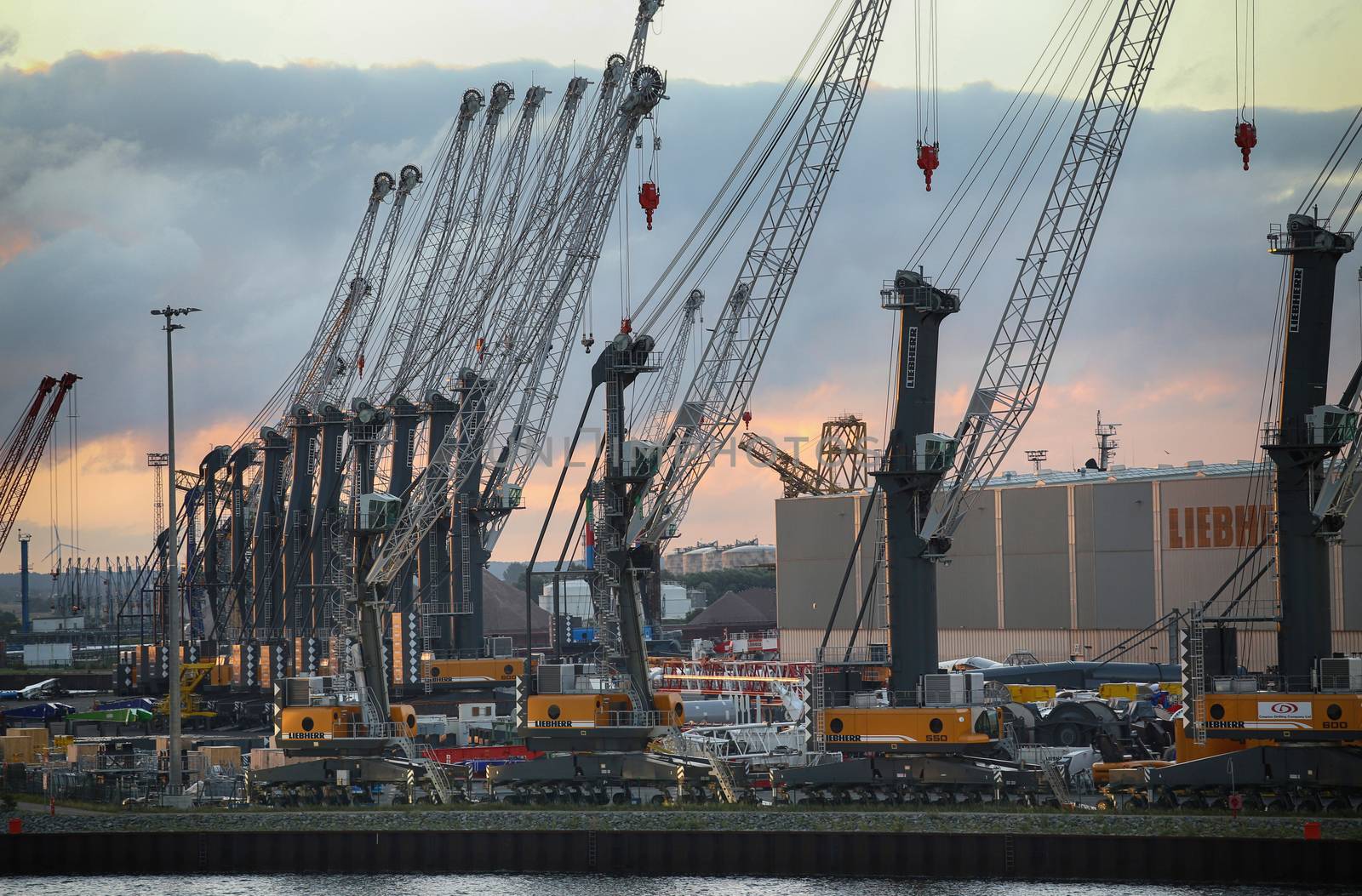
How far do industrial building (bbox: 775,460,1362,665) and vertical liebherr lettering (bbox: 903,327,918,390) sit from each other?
3101 cm

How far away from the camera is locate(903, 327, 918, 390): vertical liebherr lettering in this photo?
63188mm

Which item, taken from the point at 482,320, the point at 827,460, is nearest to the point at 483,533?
the point at 482,320

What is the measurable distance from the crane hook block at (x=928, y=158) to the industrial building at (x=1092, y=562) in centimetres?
3350

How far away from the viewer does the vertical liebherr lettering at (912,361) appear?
63188 millimetres

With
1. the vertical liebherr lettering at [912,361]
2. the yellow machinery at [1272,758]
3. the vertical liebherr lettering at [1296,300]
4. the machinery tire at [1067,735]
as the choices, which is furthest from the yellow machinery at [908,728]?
the vertical liebherr lettering at [1296,300]

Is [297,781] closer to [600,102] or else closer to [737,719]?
[737,719]

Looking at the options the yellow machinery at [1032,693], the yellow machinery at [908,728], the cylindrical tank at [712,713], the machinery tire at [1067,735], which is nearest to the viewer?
the yellow machinery at [908,728]

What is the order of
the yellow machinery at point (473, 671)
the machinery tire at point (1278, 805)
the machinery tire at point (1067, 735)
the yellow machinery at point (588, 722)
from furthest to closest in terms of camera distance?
the yellow machinery at point (473, 671), the machinery tire at point (1067, 735), the yellow machinery at point (588, 722), the machinery tire at point (1278, 805)

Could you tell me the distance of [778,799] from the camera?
57031 mm

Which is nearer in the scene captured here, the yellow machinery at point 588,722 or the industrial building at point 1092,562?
the yellow machinery at point 588,722

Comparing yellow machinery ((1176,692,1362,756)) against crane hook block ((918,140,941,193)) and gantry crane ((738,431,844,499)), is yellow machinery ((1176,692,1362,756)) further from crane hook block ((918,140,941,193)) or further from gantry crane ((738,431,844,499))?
gantry crane ((738,431,844,499))

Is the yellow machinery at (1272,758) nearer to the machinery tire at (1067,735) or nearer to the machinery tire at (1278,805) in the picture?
the machinery tire at (1278,805)

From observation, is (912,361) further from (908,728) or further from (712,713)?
(712,713)

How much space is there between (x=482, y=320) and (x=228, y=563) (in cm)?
3091
